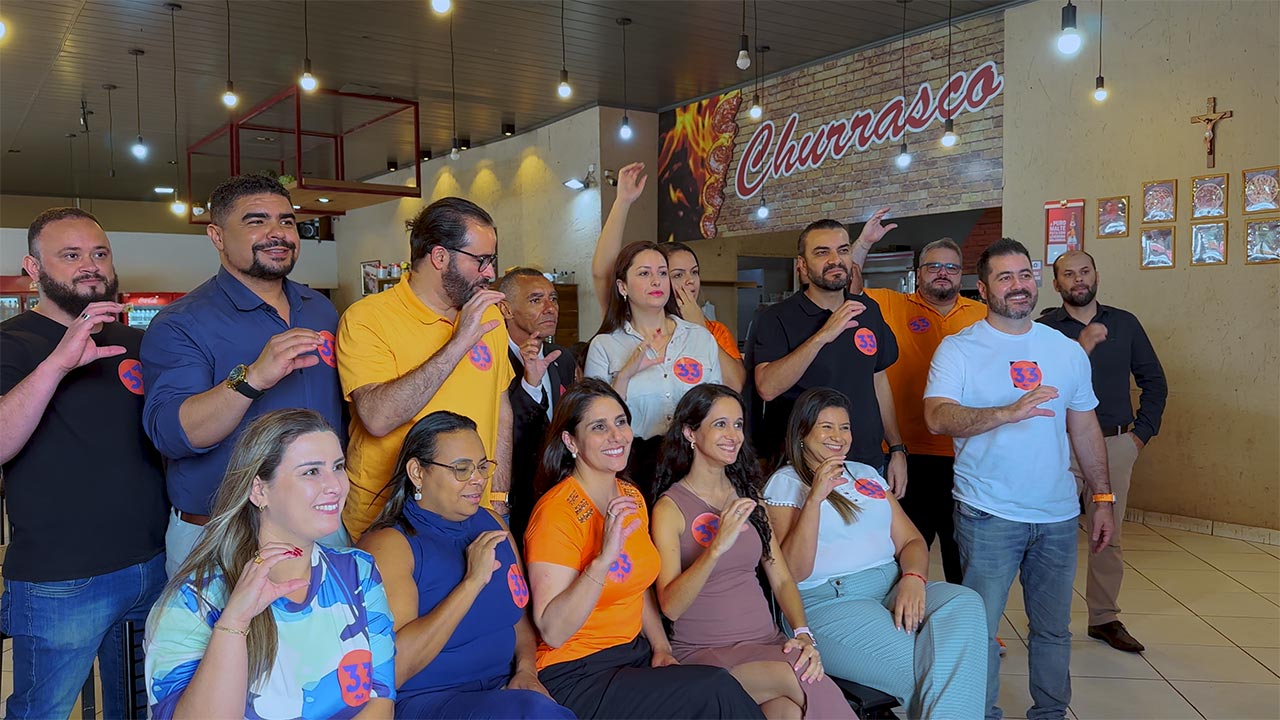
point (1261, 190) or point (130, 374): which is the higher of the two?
point (1261, 190)

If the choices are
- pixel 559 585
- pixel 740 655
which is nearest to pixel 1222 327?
pixel 740 655

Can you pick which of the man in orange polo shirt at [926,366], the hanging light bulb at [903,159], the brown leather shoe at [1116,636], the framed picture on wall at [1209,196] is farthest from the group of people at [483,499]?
the hanging light bulb at [903,159]

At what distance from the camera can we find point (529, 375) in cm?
313

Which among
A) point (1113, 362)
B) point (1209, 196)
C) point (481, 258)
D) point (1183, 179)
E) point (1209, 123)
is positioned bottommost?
point (1113, 362)

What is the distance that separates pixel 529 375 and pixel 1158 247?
16.5ft

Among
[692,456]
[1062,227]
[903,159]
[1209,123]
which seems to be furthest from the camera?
[903,159]

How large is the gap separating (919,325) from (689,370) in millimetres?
1495

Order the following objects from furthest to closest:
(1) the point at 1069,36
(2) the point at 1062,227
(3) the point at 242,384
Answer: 1. (2) the point at 1062,227
2. (1) the point at 1069,36
3. (3) the point at 242,384

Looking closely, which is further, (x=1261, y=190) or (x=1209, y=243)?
(x=1209, y=243)

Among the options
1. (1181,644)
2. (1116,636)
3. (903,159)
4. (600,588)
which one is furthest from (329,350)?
(903,159)

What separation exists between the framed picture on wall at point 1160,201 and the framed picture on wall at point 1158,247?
7 cm

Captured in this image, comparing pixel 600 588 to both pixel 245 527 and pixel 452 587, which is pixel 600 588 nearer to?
pixel 452 587

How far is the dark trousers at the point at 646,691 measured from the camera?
2277 mm

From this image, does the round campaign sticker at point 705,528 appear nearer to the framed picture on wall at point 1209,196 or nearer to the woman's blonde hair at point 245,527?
the woman's blonde hair at point 245,527
